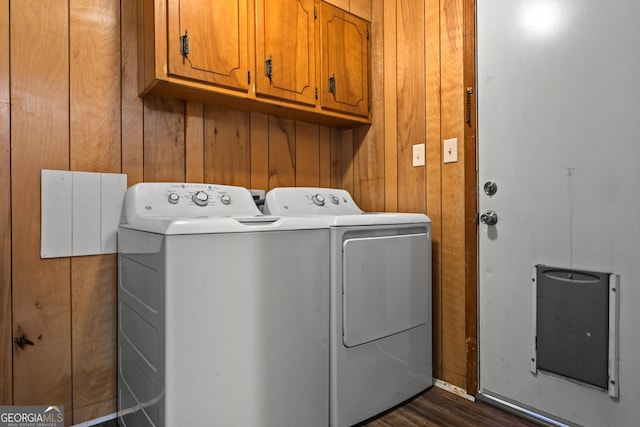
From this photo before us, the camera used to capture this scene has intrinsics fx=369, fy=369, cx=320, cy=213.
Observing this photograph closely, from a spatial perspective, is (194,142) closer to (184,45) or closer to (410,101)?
(184,45)

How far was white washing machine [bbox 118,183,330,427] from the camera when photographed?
1087 millimetres

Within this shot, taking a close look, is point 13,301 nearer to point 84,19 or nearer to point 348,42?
point 84,19

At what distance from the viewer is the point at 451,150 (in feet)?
5.95

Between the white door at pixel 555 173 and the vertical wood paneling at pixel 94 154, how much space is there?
165 centimetres

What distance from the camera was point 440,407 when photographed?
1672mm

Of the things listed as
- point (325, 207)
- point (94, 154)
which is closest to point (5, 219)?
point (94, 154)

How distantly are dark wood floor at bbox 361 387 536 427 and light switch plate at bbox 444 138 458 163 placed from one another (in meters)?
1.14

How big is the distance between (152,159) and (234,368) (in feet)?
3.40

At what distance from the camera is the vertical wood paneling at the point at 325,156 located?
2.32 meters

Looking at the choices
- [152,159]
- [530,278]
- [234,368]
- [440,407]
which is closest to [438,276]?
[530,278]

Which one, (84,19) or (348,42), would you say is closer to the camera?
(84,19)

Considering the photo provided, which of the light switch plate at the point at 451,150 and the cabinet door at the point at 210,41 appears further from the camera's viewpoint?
the light switch plate at the point at 451,150

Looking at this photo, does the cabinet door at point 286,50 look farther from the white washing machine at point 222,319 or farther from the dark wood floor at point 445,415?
the dark wood floor at point 445,415

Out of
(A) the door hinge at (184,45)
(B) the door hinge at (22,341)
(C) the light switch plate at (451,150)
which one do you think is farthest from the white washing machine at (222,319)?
(C) the light switch plate at (451,150)
